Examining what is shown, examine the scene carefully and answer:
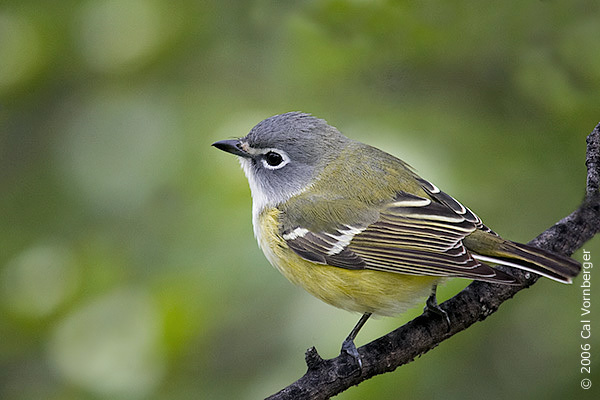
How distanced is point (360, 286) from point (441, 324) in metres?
0.40

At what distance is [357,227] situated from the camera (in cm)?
324

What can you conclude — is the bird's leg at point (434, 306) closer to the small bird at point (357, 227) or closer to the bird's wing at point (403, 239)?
the small bird at point (357, 227)

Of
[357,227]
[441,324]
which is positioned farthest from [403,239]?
[441,324]

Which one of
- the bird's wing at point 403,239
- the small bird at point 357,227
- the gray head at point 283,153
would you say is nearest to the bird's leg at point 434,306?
the small bird at point 357,227

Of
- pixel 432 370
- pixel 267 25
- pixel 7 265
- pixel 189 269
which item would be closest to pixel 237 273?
pixel 189 269

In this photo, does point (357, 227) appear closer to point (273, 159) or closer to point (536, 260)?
point (273, 159)

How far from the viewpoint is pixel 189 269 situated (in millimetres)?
3195

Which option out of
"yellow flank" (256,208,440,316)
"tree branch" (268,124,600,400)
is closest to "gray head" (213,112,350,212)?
"yellow flank" (256,208,440,316)

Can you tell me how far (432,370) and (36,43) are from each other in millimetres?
2786

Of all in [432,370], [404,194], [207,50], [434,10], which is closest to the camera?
[432,370]

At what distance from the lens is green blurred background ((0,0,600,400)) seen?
314 cm

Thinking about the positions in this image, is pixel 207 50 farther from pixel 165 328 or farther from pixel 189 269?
pixel 165 328

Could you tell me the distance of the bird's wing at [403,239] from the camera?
290cm

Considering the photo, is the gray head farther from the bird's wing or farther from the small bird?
the bird's wing
